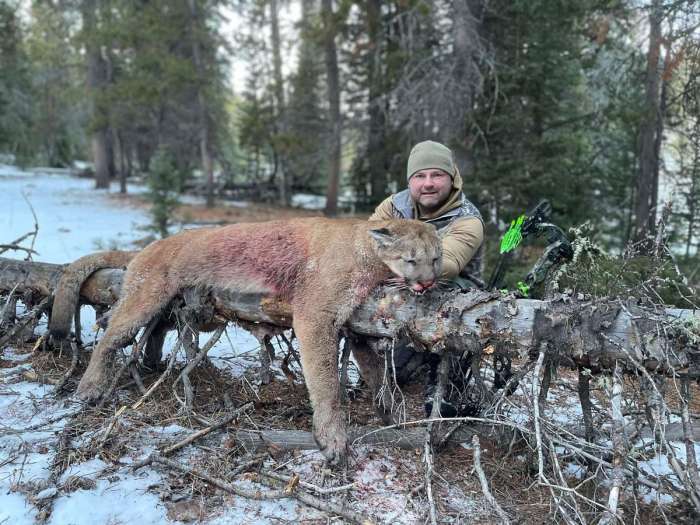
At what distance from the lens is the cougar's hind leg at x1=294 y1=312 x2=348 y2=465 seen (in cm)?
397

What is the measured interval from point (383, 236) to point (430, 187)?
1369 millimetres

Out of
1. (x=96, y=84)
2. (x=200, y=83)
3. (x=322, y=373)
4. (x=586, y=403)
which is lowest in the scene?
(x=586, y=403)

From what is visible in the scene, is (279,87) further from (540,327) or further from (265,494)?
(265,494)

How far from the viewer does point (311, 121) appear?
20.6m

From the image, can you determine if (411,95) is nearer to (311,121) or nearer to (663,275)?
(663,275)

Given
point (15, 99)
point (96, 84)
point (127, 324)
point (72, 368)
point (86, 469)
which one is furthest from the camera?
point (15, 99)

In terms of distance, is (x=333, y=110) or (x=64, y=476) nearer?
(x=64, y=476)

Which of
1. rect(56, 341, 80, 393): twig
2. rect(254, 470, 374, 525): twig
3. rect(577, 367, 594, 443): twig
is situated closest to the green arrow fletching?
rect(577, 367, 594, 443): twig

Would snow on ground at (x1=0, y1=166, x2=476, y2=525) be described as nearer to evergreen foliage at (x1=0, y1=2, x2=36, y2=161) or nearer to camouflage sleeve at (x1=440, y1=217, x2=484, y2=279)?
camouflage sleeve at (x1=440, y1=217, x2=484, y2=279)

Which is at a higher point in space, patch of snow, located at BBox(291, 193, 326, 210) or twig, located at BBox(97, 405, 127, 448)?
patch of snow, located at BBox(291, 193, 326, 210)

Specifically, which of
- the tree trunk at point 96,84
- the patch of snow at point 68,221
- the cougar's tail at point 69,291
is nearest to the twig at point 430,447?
the cougar's tail at point 69,291

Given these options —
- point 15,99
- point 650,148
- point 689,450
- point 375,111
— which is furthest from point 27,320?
point 15,99

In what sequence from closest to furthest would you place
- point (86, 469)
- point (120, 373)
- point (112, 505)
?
point (112, 505) → point (86, 469) → point (120, 373)

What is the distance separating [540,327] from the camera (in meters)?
3.44
